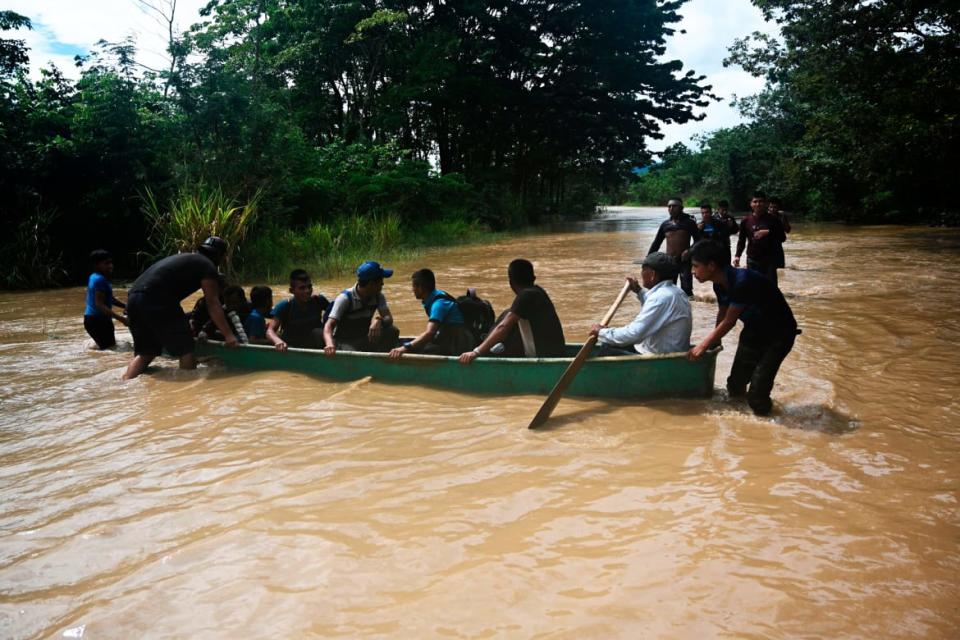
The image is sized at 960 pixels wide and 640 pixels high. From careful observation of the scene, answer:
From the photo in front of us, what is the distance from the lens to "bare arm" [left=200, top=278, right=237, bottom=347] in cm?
652

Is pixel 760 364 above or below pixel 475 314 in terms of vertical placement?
below

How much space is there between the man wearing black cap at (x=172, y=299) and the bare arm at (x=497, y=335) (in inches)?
95.1

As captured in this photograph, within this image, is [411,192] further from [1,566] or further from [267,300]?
[1,566]

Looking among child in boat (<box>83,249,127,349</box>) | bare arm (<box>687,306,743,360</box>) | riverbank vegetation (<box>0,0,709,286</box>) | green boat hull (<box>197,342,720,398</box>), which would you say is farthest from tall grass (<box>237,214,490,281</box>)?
bare arm (<box>687,306,743,360</box>)

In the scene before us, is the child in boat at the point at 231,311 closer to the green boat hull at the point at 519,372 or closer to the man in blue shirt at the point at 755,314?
the green boat hull at the point at 519,372

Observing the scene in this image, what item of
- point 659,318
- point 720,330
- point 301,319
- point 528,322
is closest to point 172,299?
point 301,319

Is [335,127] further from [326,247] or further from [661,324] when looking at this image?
[661,324]

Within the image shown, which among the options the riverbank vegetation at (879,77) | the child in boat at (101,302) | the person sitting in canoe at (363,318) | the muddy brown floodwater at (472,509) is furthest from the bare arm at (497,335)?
the riverbank vegetation at (879,77)

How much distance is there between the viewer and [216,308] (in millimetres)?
6574

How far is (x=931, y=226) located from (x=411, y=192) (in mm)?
19356

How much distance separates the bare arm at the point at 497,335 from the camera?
554 cm

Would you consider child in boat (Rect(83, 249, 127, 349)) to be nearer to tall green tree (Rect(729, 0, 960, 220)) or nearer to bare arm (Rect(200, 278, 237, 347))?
bare arm (Rect(200, 278, 237, 347))

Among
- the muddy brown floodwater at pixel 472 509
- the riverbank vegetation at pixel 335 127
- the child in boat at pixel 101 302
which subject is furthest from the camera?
the riverbank vegetation at pixel 335 127

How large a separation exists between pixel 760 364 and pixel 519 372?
1.75 metres
